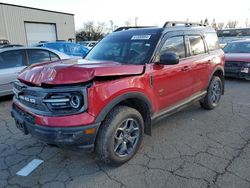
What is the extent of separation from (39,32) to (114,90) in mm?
29341

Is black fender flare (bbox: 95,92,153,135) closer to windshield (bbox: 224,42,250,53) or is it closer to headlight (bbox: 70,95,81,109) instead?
headlight (bbox: 70,95,81,109)

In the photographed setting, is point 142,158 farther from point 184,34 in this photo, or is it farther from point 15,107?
point 184,34

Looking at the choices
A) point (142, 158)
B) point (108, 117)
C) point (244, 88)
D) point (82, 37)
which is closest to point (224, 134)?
point (142, 158)

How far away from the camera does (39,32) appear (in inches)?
1134

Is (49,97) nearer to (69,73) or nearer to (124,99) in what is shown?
(69,73)

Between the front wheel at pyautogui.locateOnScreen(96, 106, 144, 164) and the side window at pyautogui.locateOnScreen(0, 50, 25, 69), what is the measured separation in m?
4.35

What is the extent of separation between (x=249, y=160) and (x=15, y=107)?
3.34 meters

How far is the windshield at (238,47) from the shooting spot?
917cm

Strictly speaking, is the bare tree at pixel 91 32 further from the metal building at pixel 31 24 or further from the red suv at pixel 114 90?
the red suv at pixel 114 90

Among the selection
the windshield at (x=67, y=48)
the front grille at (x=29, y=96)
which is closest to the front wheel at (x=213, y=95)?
the front grille at (x=29, y=96)

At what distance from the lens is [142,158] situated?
3.24 metres

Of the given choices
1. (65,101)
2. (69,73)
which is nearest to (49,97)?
(65,101)

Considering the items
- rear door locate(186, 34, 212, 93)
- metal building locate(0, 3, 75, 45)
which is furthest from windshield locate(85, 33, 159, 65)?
metal building locate(0, 3, 75, 45)

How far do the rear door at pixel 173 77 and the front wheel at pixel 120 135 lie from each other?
1.95ft
